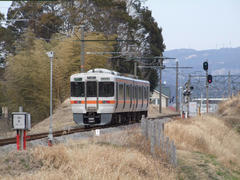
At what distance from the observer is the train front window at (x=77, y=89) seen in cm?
2725

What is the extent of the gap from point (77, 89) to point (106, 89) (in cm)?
152

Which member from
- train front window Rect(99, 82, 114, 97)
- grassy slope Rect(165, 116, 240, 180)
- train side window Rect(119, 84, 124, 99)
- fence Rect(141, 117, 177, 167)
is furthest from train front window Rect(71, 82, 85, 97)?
fence Rect(141, 117, 177, 167)

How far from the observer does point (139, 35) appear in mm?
63781

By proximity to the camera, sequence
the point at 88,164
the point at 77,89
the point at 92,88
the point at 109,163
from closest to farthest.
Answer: the point at 88,164
the point at 109,163
the point at 92,88
the point at 77,89

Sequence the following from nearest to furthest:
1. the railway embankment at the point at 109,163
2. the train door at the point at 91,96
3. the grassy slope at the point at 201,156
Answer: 1. the railway embankment at the point at 109,163
2. the grassy slope at the point at 201,156
3. the train door at the point at 91,96

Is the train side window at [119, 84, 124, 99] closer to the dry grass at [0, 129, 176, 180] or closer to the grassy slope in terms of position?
the grassy slope

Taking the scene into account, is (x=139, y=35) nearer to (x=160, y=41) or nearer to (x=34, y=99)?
(x=160, y=41)

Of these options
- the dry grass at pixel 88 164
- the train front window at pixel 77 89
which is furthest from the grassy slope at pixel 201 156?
the train front window at pixel 77 89

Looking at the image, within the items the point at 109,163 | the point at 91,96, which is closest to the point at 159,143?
the point at 109,163

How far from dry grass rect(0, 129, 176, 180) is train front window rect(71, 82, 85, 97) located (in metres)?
12.7

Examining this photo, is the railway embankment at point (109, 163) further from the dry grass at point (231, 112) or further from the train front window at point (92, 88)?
the dry grass at point (231, 112)

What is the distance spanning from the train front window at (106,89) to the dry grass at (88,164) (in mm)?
12459

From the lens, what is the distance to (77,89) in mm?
27391

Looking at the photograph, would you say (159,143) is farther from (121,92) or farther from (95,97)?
(121,92)
